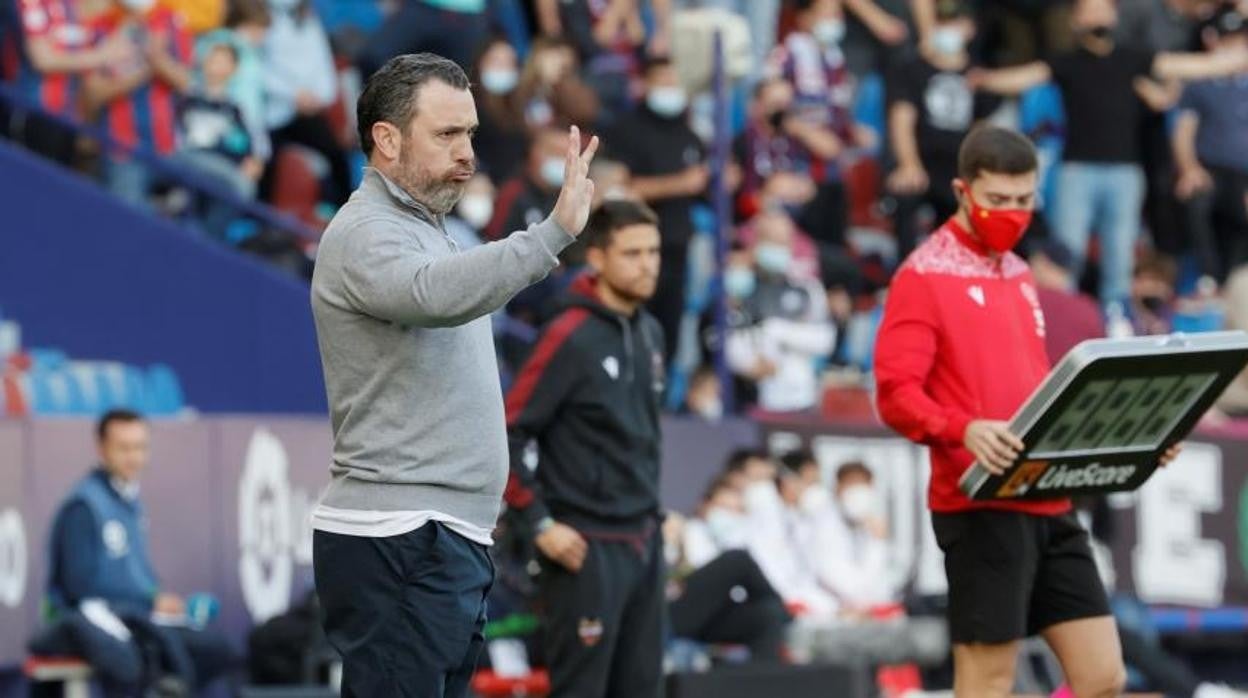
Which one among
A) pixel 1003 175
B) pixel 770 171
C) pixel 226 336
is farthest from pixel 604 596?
pixel 770 171

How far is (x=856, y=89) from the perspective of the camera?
65.8 feet

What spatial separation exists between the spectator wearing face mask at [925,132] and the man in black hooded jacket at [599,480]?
924cm

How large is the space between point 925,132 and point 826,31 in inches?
47.0

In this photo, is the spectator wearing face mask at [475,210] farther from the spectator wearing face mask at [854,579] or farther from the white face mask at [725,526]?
the white face mask at [725,526]

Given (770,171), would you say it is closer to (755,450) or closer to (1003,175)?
(755,450)

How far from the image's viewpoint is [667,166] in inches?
663

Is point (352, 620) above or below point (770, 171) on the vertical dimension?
below

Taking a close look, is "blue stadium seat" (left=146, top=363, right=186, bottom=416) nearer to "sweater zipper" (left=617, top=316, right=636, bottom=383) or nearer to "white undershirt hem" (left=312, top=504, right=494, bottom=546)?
"sweater zipper" (left=617, top=316, right=636, bottom=383)

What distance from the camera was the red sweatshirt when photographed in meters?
8.47

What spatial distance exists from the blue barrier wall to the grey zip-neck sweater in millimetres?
9062

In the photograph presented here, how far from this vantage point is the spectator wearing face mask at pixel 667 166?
54.3 feet

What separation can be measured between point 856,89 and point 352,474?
13622mm

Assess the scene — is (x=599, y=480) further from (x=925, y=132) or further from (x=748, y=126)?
(x=925, y=132)

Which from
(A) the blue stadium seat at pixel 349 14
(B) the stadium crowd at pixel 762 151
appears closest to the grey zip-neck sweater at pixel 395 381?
(B) the stadium crowd at pixel 762 151
